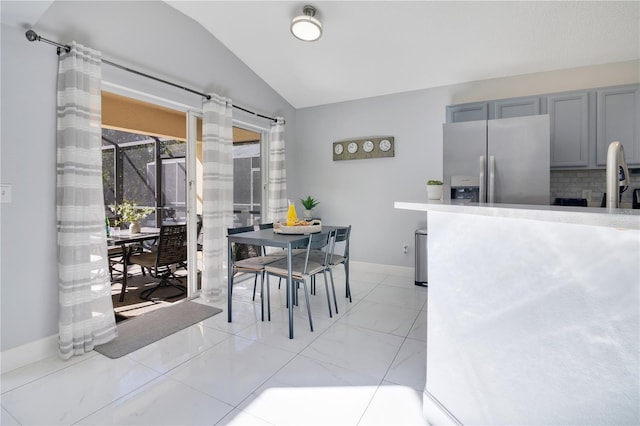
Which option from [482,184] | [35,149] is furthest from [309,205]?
[35,149]

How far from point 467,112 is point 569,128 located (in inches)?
41.6

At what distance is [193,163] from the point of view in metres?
3.49

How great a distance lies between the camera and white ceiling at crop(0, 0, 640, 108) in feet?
9.41

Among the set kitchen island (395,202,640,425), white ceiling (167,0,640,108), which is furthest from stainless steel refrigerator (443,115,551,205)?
kitchen island (395,202,640,425)

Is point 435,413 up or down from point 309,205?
down

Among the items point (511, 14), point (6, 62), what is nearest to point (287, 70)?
point (511, 14)

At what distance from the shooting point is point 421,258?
A: 13.0 feet

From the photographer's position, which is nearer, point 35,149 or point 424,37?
point 35,149

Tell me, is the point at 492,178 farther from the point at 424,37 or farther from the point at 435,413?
the point at 435,413

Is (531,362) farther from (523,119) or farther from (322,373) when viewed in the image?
(523,119)

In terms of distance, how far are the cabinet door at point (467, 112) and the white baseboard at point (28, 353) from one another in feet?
15.0

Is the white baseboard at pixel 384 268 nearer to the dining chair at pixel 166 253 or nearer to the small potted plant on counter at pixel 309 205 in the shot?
the small potted plant on counter at pixel 309 205

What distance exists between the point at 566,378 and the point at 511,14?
10.5 feet

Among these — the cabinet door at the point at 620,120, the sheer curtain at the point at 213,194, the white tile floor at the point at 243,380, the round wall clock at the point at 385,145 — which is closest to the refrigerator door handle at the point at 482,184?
the cabinet door at the point at 620,120
